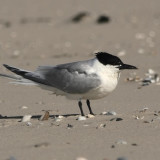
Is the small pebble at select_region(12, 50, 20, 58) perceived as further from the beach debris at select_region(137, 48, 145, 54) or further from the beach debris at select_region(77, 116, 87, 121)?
the beach debris at select_region(77, 116, 87, 121)

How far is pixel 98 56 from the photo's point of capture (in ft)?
23.7

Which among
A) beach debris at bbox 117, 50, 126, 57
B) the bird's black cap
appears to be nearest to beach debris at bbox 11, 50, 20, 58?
beach debris at bbox 117, 50, 126, 57

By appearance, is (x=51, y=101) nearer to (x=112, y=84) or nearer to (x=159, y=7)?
(x=112, y=84)

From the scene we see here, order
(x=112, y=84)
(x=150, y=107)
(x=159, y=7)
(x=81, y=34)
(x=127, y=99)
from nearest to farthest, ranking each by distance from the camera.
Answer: (x=112, y=84), (x=150, y=107), (x=127, y=99), (x=81, y=34), (x=159, y=7)

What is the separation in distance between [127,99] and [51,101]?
39.0 inches

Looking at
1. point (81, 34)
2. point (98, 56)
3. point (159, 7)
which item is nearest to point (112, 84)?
point (98, 56)

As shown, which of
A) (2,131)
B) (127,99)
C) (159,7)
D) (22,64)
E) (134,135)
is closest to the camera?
(134,135)

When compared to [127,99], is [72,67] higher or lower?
higher

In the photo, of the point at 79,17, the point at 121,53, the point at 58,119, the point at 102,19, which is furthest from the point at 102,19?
the point at 58,119

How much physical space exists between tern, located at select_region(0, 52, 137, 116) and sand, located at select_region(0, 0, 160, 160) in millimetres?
281

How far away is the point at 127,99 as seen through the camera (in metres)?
8.66

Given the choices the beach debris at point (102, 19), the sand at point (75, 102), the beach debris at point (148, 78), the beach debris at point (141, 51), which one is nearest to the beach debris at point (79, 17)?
the sand at point (75, 102)

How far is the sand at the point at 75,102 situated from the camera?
5406 mm

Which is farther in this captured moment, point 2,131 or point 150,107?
point 150,107
